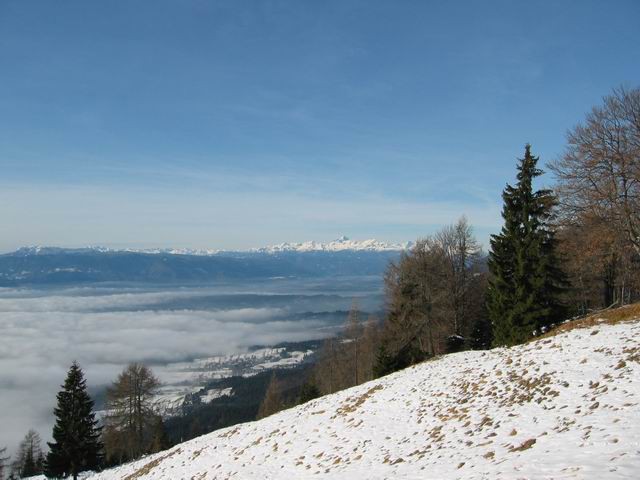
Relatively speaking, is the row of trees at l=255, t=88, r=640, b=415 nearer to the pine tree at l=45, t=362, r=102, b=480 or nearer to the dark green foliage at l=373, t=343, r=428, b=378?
the dark green foliage at l=373, t=343, r=428, b=378

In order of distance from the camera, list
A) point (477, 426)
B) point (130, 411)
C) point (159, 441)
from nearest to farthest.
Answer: point (477, 426), point (130, 411), point (159, 441)

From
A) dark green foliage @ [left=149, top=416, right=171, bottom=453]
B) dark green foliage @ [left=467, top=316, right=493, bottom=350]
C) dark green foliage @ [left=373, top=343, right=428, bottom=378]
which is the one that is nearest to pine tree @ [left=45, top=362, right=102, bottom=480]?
dark green foliage @ [left=149, top=416, right=171, bottom=453]

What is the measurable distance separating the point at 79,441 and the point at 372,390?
34.8m

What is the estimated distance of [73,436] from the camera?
132 ft

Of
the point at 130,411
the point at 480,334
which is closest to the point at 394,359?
the point at 480,334

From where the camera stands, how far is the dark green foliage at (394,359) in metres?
37.3

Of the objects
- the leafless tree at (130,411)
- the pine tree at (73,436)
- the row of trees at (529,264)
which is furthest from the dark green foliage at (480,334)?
the pine tree at (73,436)

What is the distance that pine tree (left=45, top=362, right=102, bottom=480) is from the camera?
39.4m

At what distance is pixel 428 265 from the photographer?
4038 cm

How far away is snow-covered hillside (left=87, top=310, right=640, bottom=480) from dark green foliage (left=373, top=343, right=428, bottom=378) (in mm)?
14333

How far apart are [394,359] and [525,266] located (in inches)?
604

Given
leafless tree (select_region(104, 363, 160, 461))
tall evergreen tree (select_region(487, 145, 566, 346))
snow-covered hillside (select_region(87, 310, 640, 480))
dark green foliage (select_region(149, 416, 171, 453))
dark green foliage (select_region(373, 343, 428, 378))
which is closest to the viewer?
snow-covered hillside (select_region(87, 310, 640, 480))

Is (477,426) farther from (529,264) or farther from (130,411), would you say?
(130,411)

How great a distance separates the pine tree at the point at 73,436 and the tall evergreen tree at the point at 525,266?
40543 mm
